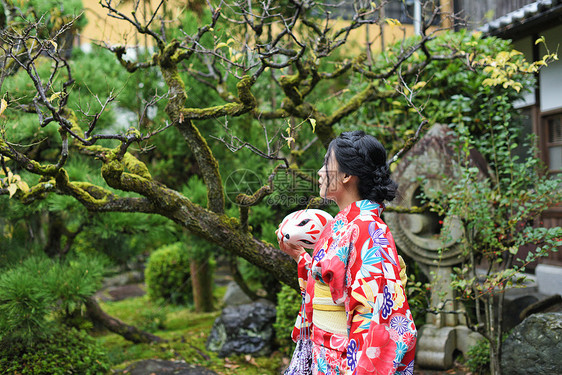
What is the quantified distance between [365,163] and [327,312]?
72 centimetres

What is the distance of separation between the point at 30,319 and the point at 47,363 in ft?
1.70

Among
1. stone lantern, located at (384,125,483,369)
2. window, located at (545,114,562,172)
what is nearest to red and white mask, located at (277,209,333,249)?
stone lantern, located at (384,125,483,369)

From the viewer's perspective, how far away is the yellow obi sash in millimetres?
2170

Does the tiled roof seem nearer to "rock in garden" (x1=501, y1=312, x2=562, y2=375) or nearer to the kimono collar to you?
"rock in garden" (x1=501, y1=312, x2=562, y2=375)

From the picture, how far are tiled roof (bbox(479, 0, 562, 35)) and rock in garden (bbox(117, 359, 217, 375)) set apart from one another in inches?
213

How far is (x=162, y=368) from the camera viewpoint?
4.83 metres

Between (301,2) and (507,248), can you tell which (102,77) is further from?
(507,248)

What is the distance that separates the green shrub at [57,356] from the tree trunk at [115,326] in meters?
0.80

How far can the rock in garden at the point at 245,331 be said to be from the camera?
5316mm

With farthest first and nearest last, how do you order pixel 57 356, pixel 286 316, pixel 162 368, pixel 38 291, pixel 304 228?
pixel 286 316
pixel 162 368
pixel 57 356
pixel 38 291
pixel 304 228

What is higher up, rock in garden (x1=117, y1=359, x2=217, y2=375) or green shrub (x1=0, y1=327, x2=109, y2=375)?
green shrub (x1=0, y1=327, x2=109, y2=375)

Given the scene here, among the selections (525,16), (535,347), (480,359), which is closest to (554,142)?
(525,16)

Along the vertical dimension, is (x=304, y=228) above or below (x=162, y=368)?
above

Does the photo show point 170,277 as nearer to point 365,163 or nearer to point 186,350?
point 186,350
